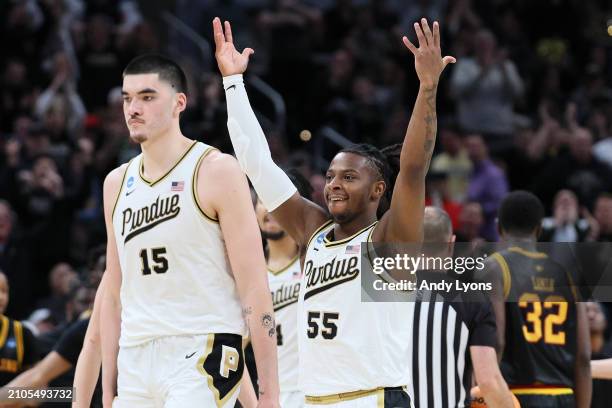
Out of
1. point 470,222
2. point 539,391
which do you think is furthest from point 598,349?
point 470,222

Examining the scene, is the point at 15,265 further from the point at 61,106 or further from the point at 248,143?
the point at 248,143

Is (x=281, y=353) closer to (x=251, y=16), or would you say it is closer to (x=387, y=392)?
(x=387, y=392)

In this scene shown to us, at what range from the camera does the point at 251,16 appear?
66.8ft

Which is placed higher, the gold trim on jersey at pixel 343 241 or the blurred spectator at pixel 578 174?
the blurred spectator at pixel 578 174

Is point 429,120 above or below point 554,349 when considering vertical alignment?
above

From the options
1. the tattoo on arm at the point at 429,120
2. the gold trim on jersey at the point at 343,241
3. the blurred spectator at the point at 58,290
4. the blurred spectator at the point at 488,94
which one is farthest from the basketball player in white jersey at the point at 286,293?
the blurred spectator at the point at 488,94

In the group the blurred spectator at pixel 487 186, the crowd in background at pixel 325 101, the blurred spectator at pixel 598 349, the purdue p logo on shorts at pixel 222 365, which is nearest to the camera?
the purdue p logo on shorts at pixel 222 365

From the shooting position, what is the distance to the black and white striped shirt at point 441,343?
280 inches

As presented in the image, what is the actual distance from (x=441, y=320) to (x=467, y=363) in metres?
0.57

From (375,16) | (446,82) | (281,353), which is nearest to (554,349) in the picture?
(281,353)

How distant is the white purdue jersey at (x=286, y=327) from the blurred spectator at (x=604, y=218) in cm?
611

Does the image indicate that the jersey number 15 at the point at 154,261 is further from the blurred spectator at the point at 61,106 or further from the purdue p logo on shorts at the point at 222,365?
the blurred spectator at the point at 61,106

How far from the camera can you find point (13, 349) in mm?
8938

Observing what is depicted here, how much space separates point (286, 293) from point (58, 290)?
5.64m
